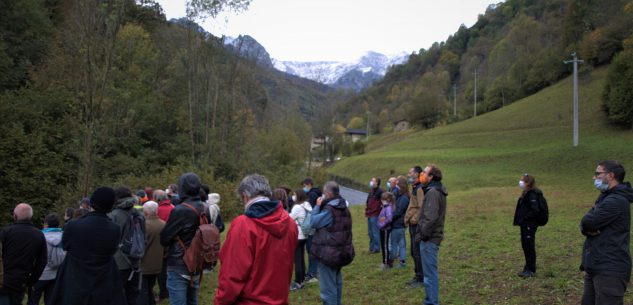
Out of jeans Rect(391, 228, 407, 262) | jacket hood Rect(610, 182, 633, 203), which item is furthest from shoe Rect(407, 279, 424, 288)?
jacket hood Rect(610, 182, 633, 203)

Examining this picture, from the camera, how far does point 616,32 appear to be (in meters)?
55.0

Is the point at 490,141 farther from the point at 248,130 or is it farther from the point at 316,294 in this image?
the point at 316,294

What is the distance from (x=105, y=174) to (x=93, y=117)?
6.25 m

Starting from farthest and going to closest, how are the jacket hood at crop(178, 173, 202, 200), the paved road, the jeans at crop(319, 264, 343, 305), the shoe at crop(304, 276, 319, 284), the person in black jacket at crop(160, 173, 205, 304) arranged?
the paved road < the shoe at crop(304, 276, 319, 284) < the jeans at crop(319, 264, 343, 305) < the jacket hood at crop(178, 173, 202, 200) < the person in black jacket at crop(160, 173, 205, 304)

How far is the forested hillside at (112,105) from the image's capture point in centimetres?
1581

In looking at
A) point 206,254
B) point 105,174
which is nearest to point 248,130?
point 105,174

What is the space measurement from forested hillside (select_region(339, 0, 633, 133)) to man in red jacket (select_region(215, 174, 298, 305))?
49.6m

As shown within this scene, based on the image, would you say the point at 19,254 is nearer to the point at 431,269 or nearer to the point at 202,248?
the point at 202,248

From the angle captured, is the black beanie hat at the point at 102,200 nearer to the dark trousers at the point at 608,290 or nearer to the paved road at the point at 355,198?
the dark trousers at the point at 608,290

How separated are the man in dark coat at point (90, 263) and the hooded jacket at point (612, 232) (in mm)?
5512

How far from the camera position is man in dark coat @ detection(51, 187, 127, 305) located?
4.81 m

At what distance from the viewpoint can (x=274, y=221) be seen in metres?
3.63

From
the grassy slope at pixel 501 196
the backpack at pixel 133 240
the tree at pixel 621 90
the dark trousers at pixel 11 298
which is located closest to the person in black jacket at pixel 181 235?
the backpack at pixel 133 240

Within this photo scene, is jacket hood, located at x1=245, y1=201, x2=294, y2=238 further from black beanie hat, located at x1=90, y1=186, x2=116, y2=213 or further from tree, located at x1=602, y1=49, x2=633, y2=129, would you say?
tree, located at x1=602, y1=49, x2=633, y2=129
